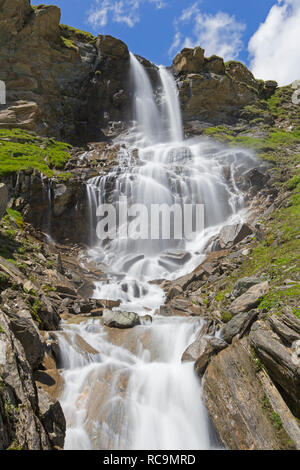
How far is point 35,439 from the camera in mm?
4250

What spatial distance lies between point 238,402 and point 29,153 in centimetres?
2607

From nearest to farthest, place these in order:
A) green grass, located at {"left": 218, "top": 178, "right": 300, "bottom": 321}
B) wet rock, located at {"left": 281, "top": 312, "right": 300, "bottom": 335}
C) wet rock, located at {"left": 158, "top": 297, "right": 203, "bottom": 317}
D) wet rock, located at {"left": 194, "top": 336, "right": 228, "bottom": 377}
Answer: wet rock, located at {"left": 281, "top": 312, "right": 300, "bottom": 335} < green grass, located at {"left": 218, "top": 178, "right": 300, "bottom": 321} < wet rock, located at {"left": 194, "top": 336, "right": 228, "bottom": 377} < wet rock, located at {"left": 158, "top": 297, "right": 203, "bottom": 317}

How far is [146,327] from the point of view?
966 centimetres

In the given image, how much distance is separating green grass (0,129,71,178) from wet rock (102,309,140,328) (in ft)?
48.7

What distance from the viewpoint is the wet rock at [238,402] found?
16.9ft

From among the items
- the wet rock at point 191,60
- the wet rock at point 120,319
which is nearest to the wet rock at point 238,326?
the wet rock at point 120,319

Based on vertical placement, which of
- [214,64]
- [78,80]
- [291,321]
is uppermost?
[214,64]

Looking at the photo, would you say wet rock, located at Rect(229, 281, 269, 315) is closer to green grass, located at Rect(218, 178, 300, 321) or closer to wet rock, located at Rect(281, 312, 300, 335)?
green grass, located at Rect(218, 178, 300, 321)

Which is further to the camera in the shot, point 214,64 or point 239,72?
point 239,72

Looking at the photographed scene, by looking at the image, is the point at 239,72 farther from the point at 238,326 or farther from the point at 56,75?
the point at 238,326

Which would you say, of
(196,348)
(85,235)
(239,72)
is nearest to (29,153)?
(85,235)

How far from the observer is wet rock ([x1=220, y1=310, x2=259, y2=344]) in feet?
21.9

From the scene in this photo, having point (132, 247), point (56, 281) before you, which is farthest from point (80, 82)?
point (56, 281)

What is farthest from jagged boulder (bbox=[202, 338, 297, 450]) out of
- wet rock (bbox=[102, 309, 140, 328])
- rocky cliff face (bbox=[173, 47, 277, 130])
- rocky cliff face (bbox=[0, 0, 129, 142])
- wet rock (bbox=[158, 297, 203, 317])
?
rocky cliff face (bbox=[173, 47, 277, 130])
